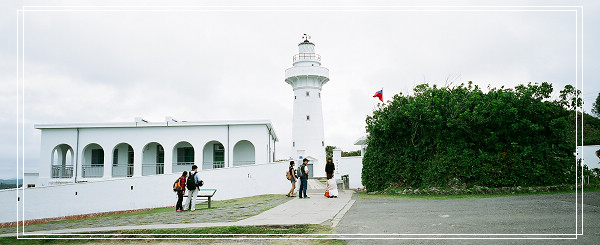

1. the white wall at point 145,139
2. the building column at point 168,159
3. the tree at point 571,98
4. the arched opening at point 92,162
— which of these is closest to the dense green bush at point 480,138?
the tree at point 571,98

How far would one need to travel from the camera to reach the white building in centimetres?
2408

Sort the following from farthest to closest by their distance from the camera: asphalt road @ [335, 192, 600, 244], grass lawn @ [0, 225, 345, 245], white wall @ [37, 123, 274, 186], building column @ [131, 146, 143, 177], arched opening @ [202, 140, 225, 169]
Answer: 1. arched opening @ [202, 140, 225, 169]
2. building column @ [131, 146, 143, 177]
3. white wall @ [37, 123, 274, 186]
4. grass lawn @ [0, 225, 345, 245]
5. asphalt road @ [335, 192, 600, 244]

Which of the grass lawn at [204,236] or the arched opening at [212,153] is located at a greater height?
the arched opening at [212,153]

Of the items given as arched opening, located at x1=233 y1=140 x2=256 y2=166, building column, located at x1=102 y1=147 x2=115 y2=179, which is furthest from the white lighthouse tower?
building column, located at x1=102 y1=147 x2=115 y2=179

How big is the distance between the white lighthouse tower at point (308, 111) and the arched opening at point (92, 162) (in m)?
15.0

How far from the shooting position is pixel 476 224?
7406mm

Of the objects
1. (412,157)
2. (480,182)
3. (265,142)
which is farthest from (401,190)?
(265,142)

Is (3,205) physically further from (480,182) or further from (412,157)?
(480,182)

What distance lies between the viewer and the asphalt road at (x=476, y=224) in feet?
20.0

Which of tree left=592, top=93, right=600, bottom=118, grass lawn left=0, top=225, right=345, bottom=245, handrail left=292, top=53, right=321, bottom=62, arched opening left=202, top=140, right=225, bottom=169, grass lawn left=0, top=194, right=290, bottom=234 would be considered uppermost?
handrail left=292, top=53, right=321, bottom=62

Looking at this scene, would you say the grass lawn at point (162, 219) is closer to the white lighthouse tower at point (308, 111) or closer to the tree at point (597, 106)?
the white lighthouse tower at point (308, 111)

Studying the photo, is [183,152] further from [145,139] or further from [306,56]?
[306,56]

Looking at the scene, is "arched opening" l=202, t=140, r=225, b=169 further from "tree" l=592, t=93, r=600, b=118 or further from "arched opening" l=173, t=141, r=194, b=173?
"tree" l=592, t=93, r=600, b=118

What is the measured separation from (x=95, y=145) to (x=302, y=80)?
16.5 m
